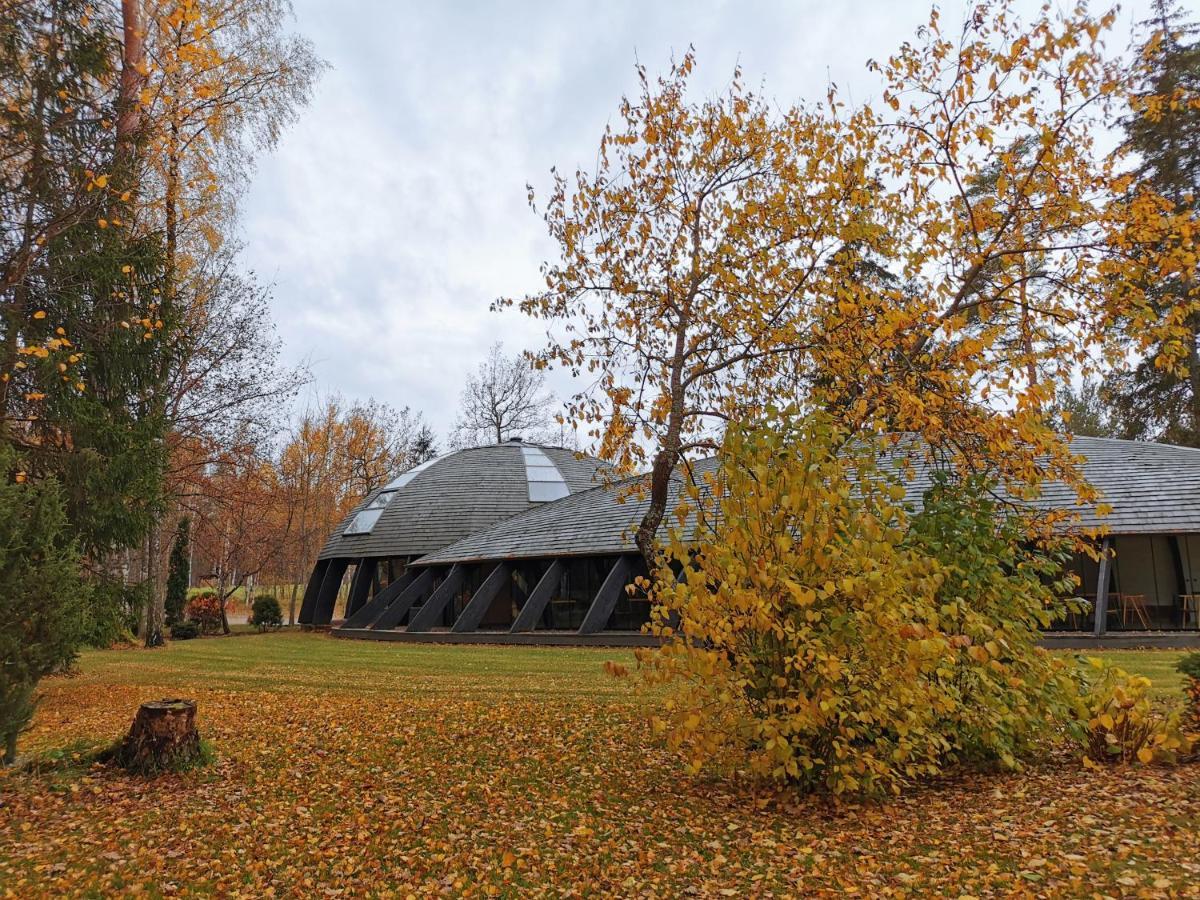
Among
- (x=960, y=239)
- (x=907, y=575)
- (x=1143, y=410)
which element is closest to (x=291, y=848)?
(x=907, y=575)

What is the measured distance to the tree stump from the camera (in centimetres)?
637

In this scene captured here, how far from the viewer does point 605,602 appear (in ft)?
60.6

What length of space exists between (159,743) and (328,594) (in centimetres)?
2320

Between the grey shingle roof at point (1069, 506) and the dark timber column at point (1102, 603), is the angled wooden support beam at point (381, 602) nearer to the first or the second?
the grey shingle roof at point (1069, 506)

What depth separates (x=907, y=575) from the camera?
18.0ft

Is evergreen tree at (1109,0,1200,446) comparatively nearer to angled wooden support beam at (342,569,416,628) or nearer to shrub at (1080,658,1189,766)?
shrub at (1080,658,1189,766)

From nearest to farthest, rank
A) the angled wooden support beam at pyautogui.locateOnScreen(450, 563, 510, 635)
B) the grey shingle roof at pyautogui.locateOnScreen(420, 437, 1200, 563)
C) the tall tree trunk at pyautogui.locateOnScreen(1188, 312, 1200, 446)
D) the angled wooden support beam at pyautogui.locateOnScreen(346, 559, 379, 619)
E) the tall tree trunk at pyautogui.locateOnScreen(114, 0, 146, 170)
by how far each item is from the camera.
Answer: the tall tree trunk at pyautogui.locateOnScreen(114, 0, 146, 170)
the grey shingle roof at pyautogui.locateOnScreen(420, 437, 1200, 563)
the angled wooden support beam at pyautogui.locateOnScreen(450, 563, 510, 635)
the tall tree trunk at pyautogui.locateOnScreen(1188, 312, 1200, 446)
the angled wooden support beam at pyautogui.locateOnScreen(346, 559, 379, 619)

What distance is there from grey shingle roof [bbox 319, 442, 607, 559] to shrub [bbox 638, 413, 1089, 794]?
19572 millimetres

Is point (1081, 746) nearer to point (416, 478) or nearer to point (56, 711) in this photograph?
point (56, 711)

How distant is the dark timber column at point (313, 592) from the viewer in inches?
1121

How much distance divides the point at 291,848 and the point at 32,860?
5.09ft

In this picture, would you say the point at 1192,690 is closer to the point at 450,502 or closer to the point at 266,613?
the point at 450,502

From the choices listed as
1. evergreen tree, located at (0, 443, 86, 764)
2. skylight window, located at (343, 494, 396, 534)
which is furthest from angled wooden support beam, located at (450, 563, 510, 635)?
evergreen tree, located at (0, 443, 86, 764)

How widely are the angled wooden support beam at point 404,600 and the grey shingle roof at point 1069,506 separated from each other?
2.29 feet
